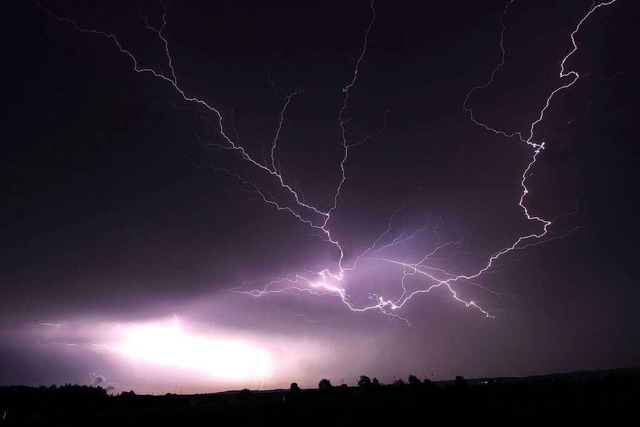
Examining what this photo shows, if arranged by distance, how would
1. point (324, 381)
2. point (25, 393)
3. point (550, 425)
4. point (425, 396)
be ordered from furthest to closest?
1. point (25, 393)
2. point (324, 381)
3. point (425, 396)
4. point (550, 425)

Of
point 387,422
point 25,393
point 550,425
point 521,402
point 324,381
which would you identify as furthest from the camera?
point 25,393

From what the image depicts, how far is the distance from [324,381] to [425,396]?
19.8 m

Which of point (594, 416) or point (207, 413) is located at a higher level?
point (207, 413)

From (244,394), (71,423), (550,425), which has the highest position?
(244,394)

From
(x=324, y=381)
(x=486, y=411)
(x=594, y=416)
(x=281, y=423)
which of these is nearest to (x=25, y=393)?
(x=324, y=381)

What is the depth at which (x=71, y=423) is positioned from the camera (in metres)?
13.9

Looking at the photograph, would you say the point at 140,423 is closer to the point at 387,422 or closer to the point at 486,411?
the point at 387,422

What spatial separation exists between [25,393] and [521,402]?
4171 cm

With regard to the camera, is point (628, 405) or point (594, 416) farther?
point (628, 405)

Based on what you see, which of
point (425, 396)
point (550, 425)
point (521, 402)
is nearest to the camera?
point (550, 425)

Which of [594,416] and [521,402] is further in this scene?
[521,402]

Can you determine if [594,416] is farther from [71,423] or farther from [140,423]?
[71,423]

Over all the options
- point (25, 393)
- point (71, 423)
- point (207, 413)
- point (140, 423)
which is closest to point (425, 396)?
point (207, 413)

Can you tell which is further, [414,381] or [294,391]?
[414,381]
